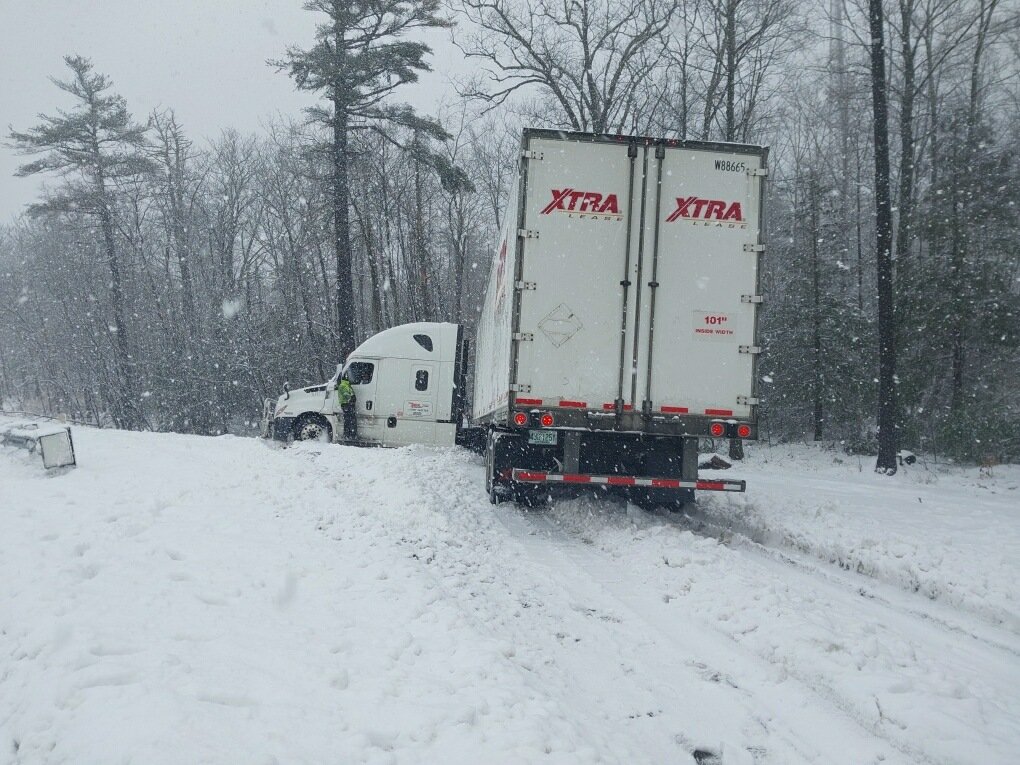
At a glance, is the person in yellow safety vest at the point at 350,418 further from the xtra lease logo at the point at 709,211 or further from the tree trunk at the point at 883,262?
the tree trunk at the point at 883,262

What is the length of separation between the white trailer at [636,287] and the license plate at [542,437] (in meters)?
0.49

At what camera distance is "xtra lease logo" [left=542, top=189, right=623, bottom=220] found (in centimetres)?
786

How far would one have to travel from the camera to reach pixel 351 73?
21609 mm

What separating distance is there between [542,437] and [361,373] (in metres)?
9.45

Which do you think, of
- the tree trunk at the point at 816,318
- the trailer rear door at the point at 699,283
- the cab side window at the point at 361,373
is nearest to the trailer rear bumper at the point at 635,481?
the trailer rear door at the point at 699,283

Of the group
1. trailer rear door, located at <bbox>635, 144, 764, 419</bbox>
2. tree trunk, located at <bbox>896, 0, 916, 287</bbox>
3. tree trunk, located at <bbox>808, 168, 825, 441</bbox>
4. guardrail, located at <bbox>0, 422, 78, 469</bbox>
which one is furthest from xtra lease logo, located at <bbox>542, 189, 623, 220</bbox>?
tree trunk, located at <bbox>808, 168, 825, 441</bbox>

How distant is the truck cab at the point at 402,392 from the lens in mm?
16688

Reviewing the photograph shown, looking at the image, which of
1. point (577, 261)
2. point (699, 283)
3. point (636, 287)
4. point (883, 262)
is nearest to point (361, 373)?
point (577, 261)

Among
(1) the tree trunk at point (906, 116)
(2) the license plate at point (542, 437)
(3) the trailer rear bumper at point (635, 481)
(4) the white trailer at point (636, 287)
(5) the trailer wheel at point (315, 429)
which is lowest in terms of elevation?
(5) the trailer wheel at point (315, 429)

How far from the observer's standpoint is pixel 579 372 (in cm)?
789

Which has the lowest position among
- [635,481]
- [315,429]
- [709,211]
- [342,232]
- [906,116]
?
[315,429]

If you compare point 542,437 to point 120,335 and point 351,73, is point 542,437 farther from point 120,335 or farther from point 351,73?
point 120,335

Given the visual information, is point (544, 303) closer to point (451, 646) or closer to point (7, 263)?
point (451, 646)

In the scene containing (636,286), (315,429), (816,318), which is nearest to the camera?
(636,286)
